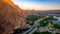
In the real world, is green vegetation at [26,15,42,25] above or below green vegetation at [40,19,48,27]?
above

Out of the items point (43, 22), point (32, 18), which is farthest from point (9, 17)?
point (43, 22)

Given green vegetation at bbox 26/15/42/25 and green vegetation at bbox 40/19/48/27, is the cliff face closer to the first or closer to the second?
green vegetation at bbox 26/15/42/25

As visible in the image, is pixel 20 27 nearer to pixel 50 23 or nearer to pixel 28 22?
pixel 28 22

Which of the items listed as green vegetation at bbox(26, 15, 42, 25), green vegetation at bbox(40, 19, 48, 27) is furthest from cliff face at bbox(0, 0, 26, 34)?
green vegetation at bbox(40, 19, 48, 27)

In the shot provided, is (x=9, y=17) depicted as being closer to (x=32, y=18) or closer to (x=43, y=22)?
(x=32, y=18)

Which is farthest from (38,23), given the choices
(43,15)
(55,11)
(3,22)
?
(3,22)

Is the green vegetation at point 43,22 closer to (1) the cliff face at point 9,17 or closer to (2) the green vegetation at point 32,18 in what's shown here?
(2) the green vegetation at point 32,18

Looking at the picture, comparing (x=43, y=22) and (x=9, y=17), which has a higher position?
(x=9, y=17)

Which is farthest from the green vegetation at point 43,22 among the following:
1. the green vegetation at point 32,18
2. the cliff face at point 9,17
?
the cliff face at point 9,17
